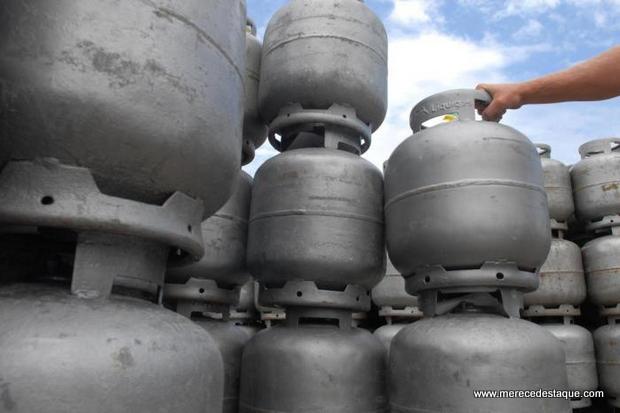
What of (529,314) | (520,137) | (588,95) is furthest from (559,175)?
(520,137)

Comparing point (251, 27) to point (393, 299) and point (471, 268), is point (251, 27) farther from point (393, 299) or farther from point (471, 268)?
point (393, 299)

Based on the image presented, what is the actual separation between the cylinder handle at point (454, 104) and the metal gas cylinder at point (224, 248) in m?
0.73

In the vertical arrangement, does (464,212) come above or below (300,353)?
above

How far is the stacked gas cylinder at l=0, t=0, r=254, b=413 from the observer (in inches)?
→ 24.1

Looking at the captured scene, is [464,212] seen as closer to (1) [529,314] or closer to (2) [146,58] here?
(2) [146,58]

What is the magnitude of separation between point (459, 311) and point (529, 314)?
141 cm

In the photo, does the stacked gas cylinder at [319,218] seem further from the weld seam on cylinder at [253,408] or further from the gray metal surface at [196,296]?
the gray metal surface at [196,296]

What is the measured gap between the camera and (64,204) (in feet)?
2.21

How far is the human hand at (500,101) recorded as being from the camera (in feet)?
4.97

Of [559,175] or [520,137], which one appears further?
[559,175]

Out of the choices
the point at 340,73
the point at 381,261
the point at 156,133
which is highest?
the point at 340,73

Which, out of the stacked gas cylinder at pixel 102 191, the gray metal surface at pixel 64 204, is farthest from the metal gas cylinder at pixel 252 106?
the gray metal surface at pixel 64 204

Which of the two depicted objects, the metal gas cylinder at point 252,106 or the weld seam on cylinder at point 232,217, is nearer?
the weld seam on cylinder at point 232,217

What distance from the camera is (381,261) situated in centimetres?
164
